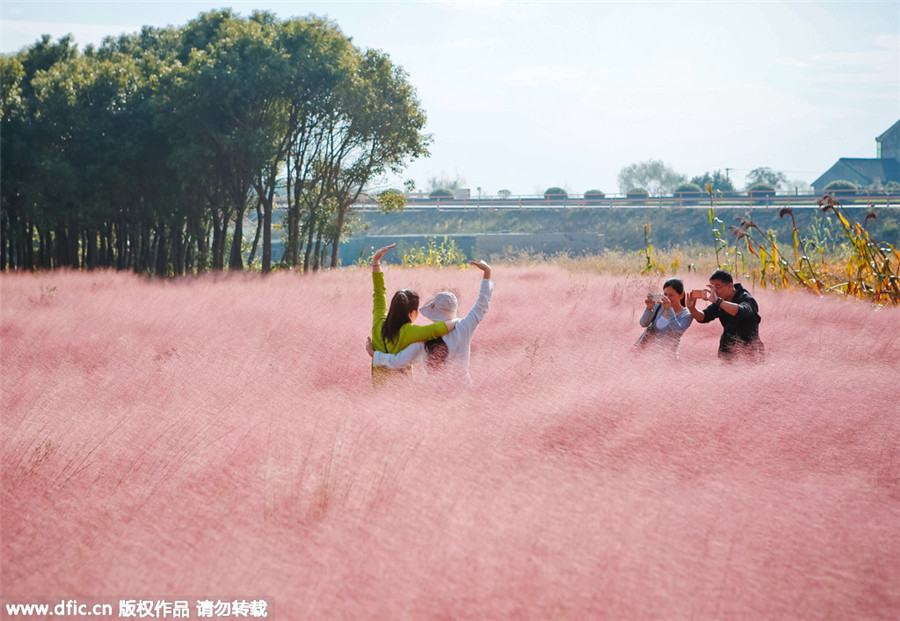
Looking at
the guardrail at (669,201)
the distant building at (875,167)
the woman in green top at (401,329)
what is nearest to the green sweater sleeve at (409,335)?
the woman in green top at (401,329)

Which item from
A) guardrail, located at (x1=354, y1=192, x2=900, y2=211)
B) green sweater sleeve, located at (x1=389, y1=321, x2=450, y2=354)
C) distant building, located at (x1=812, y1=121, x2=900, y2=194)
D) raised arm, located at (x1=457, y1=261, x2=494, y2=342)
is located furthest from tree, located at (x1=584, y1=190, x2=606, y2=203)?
green sweater sleeve, located at (x1=389, y1=321, x2=450, y2=354)

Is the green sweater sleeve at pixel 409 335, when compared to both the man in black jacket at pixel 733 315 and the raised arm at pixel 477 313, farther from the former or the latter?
the man in black jacket at pixel 733 315

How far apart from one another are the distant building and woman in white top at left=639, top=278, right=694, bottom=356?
84519 millimetres

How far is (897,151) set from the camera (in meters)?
88.2

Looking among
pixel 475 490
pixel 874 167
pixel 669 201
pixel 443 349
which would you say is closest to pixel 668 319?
pixel 443 349

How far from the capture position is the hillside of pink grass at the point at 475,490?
3090 mm

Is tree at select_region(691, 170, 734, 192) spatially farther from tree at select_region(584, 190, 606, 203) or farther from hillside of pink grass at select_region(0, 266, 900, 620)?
hillside of pink grass at select_region(0, 266, 900, 620)

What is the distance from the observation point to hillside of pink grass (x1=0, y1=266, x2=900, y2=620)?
3.09 metres

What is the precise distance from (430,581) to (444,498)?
591 mm

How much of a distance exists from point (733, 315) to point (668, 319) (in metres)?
0.59

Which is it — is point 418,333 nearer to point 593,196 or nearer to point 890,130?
point 593,196

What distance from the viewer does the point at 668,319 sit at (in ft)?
23.9

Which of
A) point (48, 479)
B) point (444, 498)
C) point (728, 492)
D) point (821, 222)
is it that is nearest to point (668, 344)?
point (728, 492)

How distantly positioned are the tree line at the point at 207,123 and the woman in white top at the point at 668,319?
2030 cm
